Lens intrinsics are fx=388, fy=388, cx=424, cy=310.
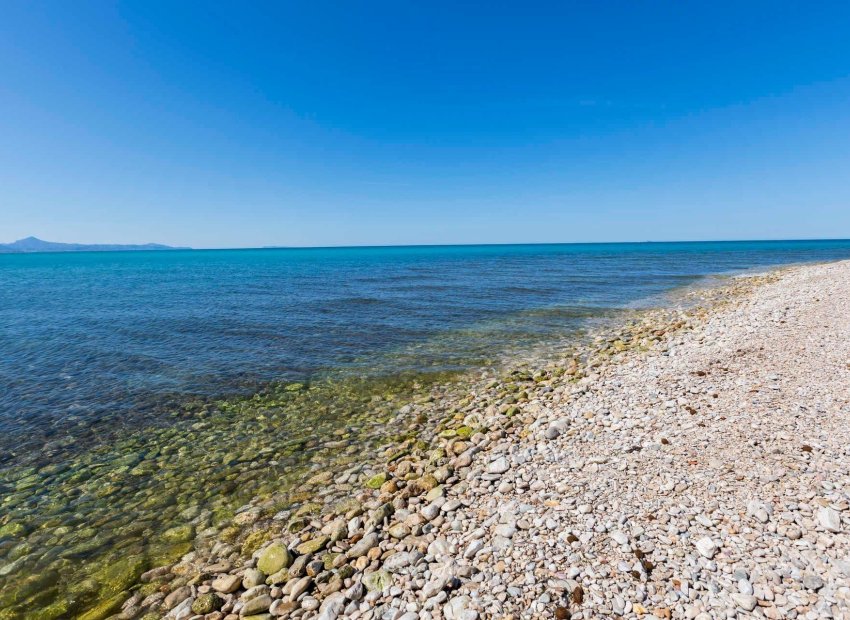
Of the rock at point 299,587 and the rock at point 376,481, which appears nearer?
the rock at point 299,587

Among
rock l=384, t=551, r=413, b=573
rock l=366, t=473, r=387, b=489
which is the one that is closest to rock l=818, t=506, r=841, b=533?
rock l=384, t=551, r=413, b=573

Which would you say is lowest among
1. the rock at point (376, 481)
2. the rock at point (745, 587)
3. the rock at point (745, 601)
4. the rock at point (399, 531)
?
the rock at point (376, 481)

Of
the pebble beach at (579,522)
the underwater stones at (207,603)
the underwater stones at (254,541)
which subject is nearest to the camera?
the pebble beach at (579,522)

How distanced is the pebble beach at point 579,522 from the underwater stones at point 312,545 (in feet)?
0.11

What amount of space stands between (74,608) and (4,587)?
145cm

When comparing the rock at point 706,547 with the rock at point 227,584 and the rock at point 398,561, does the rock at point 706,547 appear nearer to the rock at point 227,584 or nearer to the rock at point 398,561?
the rock at point 398,561

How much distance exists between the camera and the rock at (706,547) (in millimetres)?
4812

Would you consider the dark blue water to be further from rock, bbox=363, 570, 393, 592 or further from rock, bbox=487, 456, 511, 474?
rock, bbox=363, 570, 393, 592

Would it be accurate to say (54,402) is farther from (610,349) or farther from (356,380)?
(610,349)

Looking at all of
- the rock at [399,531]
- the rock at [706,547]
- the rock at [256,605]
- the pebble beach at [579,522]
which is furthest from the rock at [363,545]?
the rock at [706,547]

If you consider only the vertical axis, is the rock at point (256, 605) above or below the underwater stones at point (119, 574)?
above

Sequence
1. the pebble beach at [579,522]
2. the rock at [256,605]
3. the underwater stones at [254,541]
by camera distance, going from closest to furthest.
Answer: the pebble beach at [579,522] → the rock at [256,605] → the underwater stones at [254,541]

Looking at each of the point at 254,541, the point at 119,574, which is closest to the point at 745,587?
the point at 254,541

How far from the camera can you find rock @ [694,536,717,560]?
4.81 m
